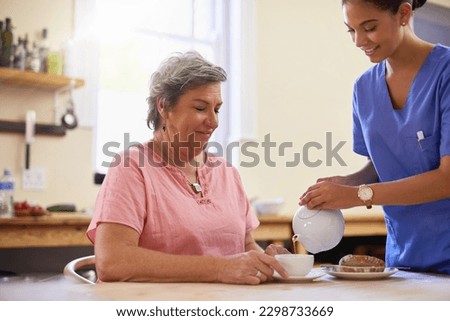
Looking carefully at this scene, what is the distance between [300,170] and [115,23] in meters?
1.25

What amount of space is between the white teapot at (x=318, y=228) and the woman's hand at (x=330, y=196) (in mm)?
18

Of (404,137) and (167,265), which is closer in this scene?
(167,265)

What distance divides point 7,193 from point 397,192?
5.80 feet

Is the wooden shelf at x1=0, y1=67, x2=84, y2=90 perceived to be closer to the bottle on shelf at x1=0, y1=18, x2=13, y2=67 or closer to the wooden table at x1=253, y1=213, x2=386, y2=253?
the bottle on shelf at x1=0, y1=18, x2=13, y2=67

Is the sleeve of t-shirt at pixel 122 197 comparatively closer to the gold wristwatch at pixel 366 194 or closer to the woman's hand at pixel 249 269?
the woman's hand at pixel 249 269

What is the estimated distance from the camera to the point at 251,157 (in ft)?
9.89

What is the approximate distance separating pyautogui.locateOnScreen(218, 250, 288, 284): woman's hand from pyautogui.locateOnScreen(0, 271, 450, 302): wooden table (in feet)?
0.06

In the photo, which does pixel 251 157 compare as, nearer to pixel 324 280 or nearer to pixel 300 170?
pixel 300 170

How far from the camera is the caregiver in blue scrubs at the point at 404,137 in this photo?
113 cm

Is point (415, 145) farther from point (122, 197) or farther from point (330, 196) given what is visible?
point (122, 197)

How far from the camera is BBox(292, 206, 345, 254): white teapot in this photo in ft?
3.69

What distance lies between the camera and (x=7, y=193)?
2369mm

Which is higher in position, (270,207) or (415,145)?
(415,145)

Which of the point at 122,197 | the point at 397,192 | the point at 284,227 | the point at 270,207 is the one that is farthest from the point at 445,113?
the point at 270,207
